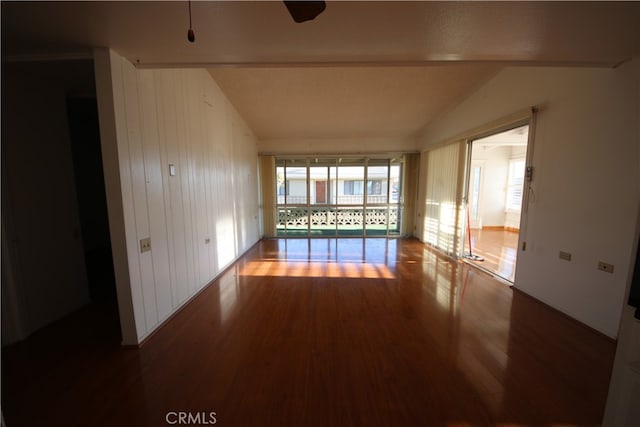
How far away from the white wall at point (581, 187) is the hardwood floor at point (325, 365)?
31 centimetres

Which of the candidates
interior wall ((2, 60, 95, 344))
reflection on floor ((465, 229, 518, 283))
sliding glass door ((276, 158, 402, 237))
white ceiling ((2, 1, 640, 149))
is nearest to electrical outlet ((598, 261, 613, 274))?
reflection on floor ((465, 229, 518, 283))

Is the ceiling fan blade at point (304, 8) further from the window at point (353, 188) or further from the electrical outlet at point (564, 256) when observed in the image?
the window at point (353, 188)

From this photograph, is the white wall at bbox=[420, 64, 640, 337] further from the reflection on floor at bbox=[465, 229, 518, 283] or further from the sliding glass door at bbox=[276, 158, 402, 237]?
the sliding glass door at bbox=[276, 158, 402, 237]

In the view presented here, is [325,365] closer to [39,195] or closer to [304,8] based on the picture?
[304,8]

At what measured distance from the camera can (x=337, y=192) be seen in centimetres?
611

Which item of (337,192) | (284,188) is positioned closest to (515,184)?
(337,192)

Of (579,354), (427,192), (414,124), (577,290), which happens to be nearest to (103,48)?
(579,354)

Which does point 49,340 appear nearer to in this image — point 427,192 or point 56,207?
point 56,207

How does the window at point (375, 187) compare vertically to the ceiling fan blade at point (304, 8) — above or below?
below

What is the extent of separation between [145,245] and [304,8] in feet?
7.05

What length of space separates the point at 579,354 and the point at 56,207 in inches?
197

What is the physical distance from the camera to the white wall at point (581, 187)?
73.5 inches

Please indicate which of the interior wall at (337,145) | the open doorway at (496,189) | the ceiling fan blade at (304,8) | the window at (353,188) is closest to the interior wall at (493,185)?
the open doorway at (496,189)

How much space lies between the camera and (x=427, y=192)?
17.0 feet
